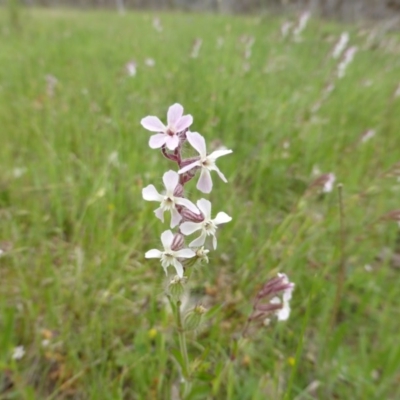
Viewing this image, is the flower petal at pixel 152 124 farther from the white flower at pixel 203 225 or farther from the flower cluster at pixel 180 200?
the white flower at pixel 203 225

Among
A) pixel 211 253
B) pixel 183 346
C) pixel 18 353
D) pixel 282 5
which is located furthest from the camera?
pixel 282 5

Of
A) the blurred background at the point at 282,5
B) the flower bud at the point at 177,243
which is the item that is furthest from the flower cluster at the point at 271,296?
the blurred background at the point at 282,5

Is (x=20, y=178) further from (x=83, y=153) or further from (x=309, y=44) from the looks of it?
(x=309, y=44)

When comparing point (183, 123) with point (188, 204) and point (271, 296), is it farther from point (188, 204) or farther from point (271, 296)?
point (271, 296)

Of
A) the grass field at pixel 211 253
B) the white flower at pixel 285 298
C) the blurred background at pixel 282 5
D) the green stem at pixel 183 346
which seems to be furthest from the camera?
the blurred background at pixel 282 5

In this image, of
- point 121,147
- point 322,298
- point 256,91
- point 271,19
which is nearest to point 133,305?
point 322,298

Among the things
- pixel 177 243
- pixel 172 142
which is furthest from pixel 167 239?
pixel 172 142

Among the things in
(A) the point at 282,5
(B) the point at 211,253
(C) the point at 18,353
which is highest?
(A) the point at 282,5
